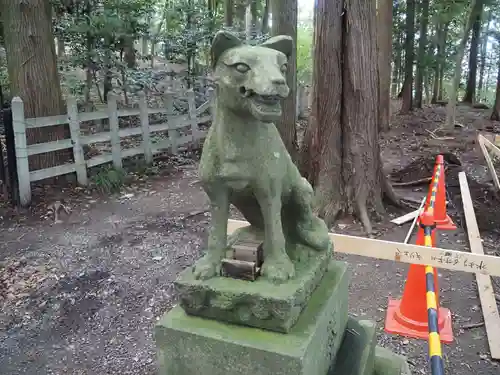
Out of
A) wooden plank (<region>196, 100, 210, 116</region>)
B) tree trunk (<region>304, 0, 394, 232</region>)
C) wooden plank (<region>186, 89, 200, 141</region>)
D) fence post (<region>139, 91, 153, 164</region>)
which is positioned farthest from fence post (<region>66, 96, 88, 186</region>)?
wooden plank (<region>196, 100, 210, 116</region>)

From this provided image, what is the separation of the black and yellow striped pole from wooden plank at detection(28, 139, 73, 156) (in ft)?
17.8

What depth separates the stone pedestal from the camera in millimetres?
1673

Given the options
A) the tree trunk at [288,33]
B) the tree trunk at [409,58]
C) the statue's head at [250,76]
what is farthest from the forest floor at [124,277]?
the tree trunk at [409,58]

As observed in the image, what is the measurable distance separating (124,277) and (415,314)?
109 inches

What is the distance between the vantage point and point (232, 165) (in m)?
1.80

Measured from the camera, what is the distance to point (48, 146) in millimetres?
6602

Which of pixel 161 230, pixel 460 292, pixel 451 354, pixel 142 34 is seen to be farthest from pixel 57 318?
pixel 142 34

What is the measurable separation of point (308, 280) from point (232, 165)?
58cm

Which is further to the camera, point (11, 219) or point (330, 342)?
point (11, 219)

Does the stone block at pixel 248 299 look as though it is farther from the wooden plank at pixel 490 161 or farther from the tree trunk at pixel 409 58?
the tree trunk at pixel 409 58

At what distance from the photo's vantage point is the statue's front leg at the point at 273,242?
1837 mm

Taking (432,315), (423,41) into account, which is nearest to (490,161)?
(432,315)

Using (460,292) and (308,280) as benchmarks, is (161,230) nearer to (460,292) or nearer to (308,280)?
(460,292)

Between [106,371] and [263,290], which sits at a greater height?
[263,290]
